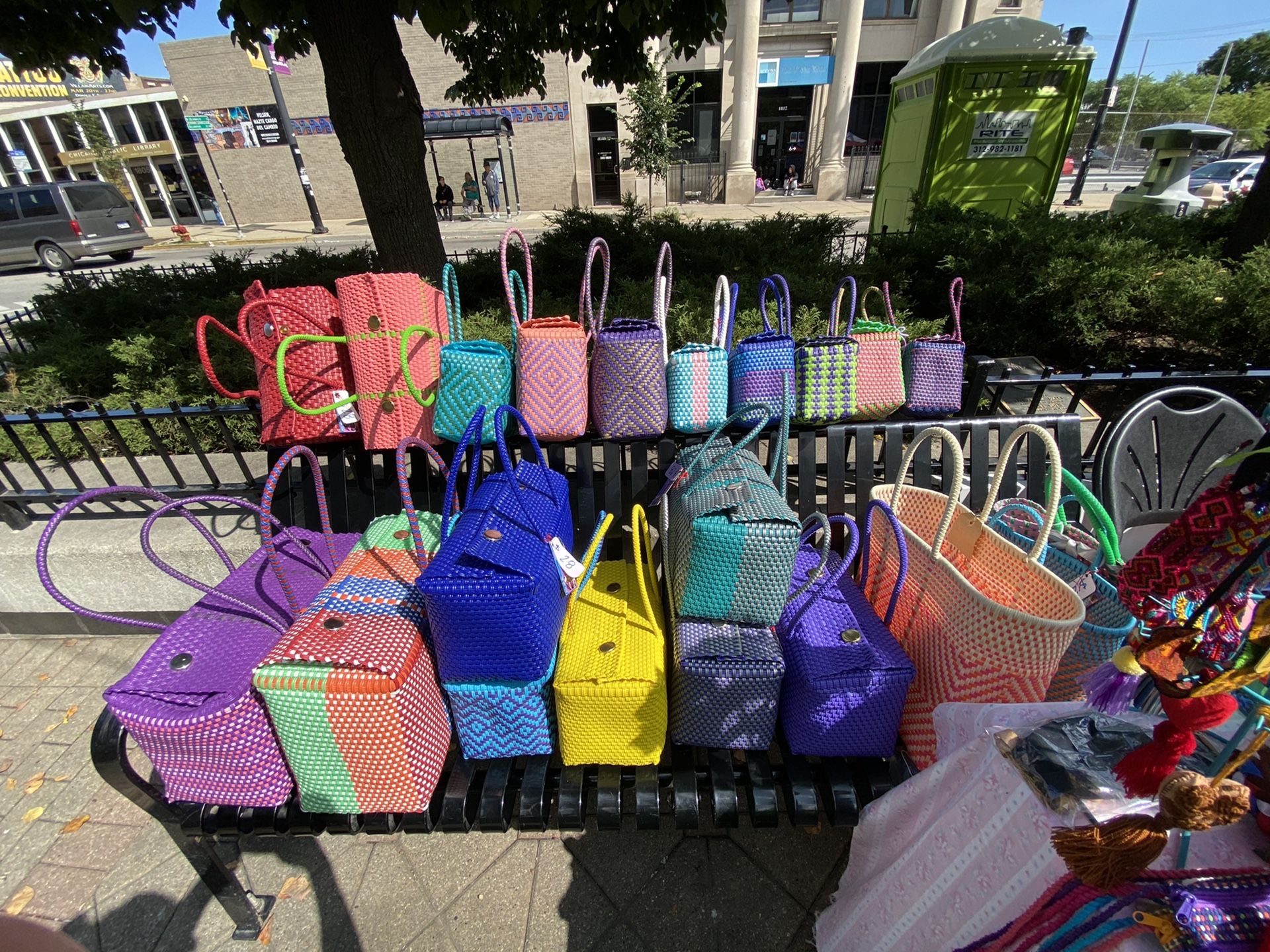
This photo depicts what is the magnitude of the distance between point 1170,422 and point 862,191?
21.9m

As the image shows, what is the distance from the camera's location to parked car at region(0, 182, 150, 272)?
1306 cm

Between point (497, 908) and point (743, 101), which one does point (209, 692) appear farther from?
point (743, 101)

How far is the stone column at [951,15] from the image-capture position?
17859 mm

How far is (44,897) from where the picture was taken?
1842mm

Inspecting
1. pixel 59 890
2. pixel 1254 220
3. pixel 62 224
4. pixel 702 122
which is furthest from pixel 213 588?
pixel 702 122

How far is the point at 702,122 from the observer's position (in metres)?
20.5

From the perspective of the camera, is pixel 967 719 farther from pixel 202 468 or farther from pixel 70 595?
pixel 70 595

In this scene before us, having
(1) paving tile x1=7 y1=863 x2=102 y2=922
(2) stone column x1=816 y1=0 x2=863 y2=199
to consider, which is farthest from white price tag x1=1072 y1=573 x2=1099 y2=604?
(2) stone column x1=816 y1=0 x2=863 y2=199

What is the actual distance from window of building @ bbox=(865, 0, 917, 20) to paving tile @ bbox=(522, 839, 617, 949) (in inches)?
1028

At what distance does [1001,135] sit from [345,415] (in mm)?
7116

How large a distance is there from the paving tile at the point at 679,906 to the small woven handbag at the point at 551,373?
1555 millimetres

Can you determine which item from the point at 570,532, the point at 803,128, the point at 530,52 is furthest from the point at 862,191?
the point at 570,532

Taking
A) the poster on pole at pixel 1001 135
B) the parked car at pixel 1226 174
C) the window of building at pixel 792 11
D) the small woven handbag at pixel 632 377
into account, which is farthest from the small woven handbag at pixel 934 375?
the window of building at pixel 792 11

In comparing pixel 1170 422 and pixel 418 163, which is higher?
pixel 418 163
